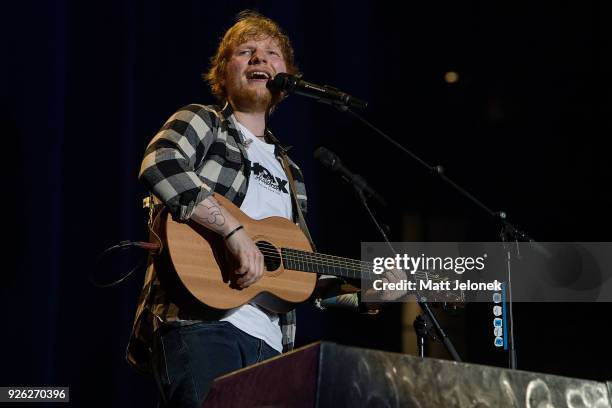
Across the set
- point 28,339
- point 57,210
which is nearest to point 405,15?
point 57,210

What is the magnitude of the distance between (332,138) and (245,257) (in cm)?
217

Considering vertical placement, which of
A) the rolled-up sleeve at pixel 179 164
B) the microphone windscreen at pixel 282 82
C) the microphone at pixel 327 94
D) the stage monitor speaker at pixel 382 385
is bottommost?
the stage monitor speaker at pixel 382 385

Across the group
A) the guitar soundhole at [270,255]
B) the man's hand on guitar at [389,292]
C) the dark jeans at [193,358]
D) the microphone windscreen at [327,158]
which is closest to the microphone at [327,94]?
the microphone windscreen at [327,158]

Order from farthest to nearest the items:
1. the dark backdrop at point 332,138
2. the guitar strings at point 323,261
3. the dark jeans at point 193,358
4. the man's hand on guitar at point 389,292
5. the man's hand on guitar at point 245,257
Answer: the dark backdrop at point 332,138 < the man's hand on guitar at point 389,292 < the guitar strings at point 323,261 < the man's hand on guitar at point 245,257 < the dark jeans at point 193,358

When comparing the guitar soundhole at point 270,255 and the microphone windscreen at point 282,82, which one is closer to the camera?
the guitar soundhole at point 270,255

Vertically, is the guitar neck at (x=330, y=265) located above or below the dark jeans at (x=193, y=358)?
above

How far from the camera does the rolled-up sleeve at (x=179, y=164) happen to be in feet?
7.27

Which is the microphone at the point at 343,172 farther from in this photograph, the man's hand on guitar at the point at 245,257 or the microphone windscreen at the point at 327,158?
the man's hand on guitar at the point at 245,257

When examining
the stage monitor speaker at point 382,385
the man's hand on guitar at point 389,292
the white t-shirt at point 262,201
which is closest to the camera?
the stage monitor speaker at point 382,385

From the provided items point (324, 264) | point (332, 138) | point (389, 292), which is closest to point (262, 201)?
point (324, 264)

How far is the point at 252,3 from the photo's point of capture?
12.5ft

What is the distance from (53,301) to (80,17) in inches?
49.2

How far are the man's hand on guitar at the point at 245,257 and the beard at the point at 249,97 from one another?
2.51 feet

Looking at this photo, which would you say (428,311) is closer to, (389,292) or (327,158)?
(389,292)
